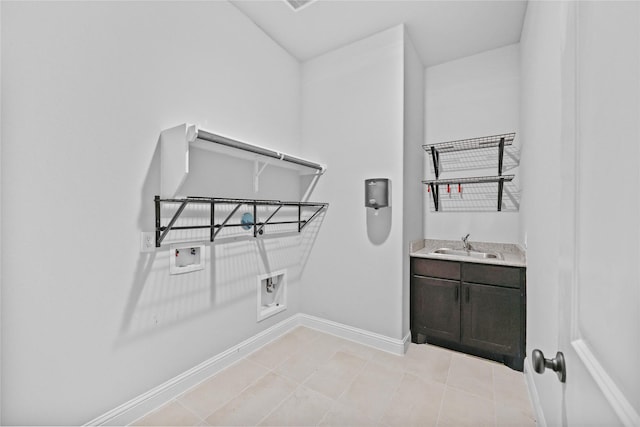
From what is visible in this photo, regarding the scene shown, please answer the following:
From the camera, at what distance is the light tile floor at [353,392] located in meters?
1.56

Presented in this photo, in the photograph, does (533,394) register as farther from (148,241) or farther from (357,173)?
(148,241)

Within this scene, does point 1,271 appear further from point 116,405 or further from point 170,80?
point 170,80

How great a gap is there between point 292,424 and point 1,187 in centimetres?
176

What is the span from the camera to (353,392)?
180 cm

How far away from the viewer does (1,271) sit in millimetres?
1110

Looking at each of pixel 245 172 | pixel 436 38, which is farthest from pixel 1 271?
pixel 436 38

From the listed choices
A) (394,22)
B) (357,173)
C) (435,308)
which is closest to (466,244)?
(435,308)

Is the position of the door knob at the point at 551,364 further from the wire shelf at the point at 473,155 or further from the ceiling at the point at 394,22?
the ceiling at the point at 394,22

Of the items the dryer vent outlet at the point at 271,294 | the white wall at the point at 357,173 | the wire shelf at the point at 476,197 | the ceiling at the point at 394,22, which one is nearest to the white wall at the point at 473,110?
the wire shelf at the point at 476,197

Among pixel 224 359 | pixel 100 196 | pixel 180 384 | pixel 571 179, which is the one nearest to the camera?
pixel 571 179

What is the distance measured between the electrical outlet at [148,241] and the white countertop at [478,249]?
6.55 feet

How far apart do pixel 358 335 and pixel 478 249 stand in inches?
56.6

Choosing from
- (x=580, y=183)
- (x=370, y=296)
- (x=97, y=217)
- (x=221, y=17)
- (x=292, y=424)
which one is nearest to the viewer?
(x=580, y=183)

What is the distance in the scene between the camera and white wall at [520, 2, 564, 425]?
119 cm
